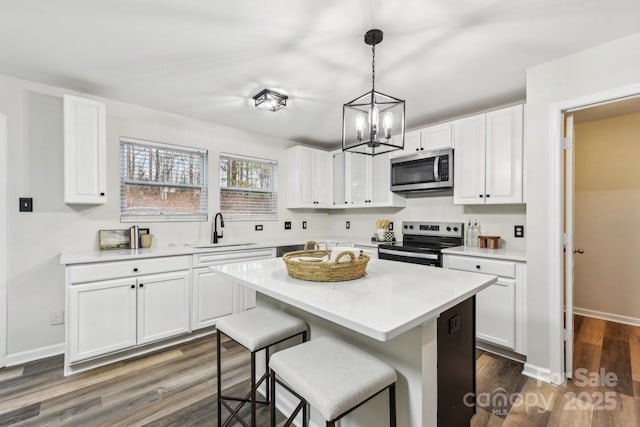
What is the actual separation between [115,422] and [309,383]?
4.99ft

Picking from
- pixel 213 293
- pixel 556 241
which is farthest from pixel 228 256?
pixel 556 241

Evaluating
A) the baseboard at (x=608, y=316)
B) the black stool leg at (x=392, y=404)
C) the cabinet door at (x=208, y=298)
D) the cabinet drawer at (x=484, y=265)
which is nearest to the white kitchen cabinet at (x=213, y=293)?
the cabinet door at (x=208, y=298)

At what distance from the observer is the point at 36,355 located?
2.55m

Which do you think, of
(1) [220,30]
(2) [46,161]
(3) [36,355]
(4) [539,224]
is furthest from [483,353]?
(2) [46,161]

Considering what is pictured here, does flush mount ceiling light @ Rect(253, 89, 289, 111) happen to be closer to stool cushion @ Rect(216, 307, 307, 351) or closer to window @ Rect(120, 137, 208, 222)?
window @ Rect(120, 137, 208, 222)

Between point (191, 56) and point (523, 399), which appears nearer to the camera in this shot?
point (523, 399)

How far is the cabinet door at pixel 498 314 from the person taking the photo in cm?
246

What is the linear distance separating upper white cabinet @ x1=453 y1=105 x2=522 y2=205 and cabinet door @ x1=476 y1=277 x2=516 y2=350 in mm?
799

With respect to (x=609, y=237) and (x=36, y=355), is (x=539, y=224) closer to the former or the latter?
(x=609, y=237)

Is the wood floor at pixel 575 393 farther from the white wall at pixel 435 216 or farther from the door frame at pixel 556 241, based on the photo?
the white wall at pixel 435 216

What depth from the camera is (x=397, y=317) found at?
1031 mm

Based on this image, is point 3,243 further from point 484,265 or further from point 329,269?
point 484,265

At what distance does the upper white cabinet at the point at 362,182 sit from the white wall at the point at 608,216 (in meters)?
2.14

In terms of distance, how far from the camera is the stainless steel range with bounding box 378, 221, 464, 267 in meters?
3.00
